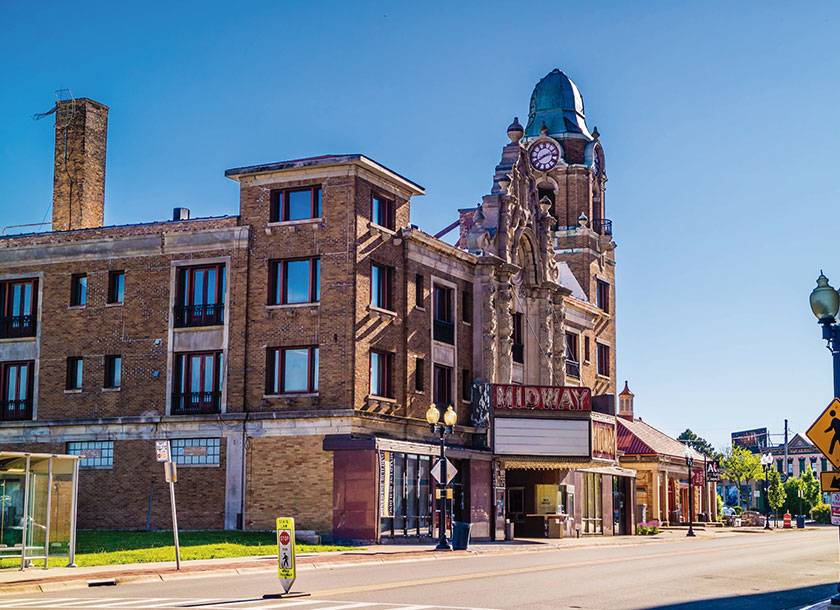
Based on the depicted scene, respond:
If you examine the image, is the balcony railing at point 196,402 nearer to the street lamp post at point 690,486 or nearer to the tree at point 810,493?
the street lamp post at point 690,486

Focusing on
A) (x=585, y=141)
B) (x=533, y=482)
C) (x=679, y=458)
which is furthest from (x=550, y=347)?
(x=679, y=458)

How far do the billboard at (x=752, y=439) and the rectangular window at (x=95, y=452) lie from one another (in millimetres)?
139623

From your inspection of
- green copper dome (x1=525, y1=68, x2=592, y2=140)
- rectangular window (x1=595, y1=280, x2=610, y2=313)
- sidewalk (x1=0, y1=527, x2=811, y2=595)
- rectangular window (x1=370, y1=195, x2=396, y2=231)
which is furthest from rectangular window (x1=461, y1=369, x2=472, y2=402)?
green copper dome (x1=525, y1=68, x2=592, y2=140)

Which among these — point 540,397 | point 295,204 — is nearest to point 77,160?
point 295,204

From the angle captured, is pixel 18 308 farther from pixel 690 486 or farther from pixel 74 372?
pixel 690 486

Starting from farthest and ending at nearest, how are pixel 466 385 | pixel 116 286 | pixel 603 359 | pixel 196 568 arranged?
1. pixel 603 359
2. pixel 466 385
3. pixel 116 286
4. pixel 196 568

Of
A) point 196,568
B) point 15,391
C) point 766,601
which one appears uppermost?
point 15,391

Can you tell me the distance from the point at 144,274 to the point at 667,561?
2396 cm

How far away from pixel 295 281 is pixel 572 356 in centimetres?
2511

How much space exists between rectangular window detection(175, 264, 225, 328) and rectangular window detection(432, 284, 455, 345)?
31.0ft

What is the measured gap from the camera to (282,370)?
141 ft

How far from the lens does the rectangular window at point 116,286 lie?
4619 centimetres

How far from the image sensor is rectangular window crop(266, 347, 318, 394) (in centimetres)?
4244

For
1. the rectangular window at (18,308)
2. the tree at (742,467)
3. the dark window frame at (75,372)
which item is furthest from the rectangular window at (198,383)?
the tree at (742,467)
